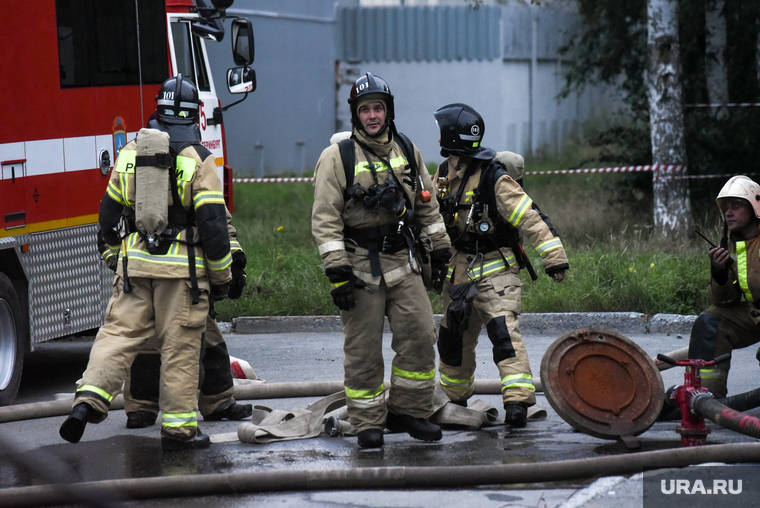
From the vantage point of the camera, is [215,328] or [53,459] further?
[215,328]

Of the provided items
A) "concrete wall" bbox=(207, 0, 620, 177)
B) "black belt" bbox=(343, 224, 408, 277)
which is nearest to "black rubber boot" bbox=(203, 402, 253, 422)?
"black belt" bbox=(343, 224, 408, 277)

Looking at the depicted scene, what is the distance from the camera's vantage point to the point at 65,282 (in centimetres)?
688

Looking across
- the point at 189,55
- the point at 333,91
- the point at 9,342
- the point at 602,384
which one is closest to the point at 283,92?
the point at 333,91

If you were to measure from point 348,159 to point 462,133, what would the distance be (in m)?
0.83

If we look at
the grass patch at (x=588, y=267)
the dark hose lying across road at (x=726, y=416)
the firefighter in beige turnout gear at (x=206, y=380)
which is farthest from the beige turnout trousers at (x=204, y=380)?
the grass patch at (x=588, y=267)

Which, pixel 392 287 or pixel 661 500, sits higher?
pixel 392 287

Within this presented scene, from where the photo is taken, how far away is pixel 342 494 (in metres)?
4.25

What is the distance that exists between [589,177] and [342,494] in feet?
45.1

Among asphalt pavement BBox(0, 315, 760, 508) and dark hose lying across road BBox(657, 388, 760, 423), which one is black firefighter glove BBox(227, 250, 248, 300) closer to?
asphalt pavement BBox(0, 315, 760, 508)

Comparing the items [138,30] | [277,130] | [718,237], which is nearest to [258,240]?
[138,30]

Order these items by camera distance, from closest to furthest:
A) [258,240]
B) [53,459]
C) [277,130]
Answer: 1. [53,459]
2. [258,240]
3. [277,130]

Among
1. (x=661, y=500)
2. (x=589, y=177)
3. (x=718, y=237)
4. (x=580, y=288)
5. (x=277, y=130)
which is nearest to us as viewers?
(x=661, y=500)

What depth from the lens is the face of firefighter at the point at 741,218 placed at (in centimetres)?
533

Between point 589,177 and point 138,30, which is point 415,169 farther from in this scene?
point 589,177
